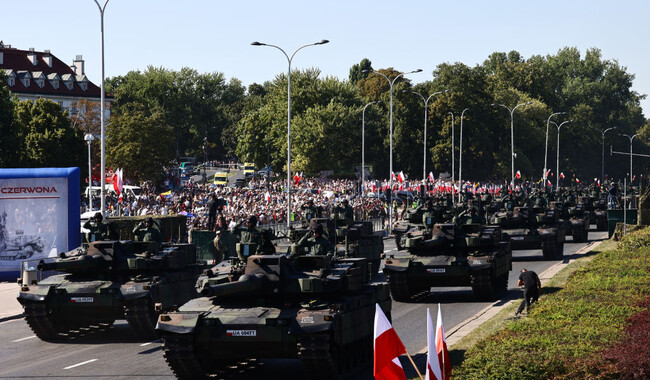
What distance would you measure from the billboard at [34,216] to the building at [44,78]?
79036 millimetres

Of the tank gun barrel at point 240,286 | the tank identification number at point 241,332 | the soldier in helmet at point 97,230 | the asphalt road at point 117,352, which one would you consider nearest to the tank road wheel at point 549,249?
the asphalt road at point 117,352

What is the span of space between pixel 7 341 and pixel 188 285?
4.29 m

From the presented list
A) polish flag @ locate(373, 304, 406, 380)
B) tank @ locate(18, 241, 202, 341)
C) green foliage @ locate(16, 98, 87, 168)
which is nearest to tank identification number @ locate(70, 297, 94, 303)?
tank @ locate(18, 241, 202, 341)

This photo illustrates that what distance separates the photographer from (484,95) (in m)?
108

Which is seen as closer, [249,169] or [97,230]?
[97,230]

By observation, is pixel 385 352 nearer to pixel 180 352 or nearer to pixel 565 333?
pixel 565 333

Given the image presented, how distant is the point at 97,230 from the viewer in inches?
951

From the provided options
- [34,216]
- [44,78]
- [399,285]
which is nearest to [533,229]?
[399,285]

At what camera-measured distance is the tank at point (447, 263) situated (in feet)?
86.1

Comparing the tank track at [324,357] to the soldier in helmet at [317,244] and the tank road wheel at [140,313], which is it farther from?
the tank road wheel at [140,313]

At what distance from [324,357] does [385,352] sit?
570 cm

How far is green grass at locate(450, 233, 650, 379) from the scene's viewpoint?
13094 millimetres

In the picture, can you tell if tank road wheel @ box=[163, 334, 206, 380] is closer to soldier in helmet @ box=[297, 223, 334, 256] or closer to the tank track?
the tank track

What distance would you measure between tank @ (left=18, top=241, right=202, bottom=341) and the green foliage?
54067mm
